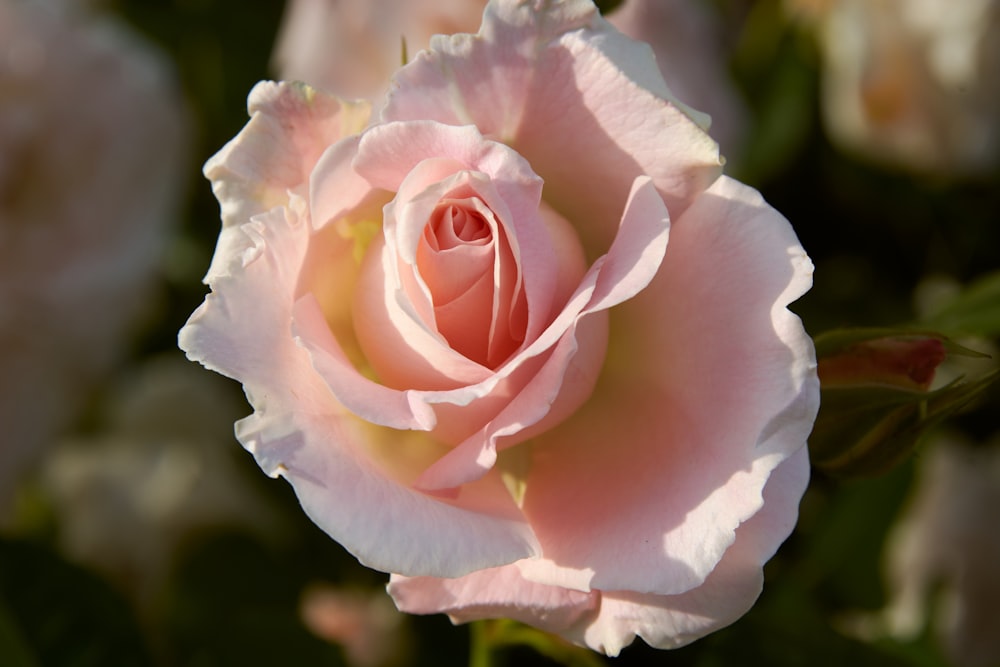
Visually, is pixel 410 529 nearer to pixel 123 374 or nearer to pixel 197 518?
pixel 197 518

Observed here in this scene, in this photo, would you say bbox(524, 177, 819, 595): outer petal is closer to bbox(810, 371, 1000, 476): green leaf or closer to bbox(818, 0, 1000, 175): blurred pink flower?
bbox(810, 371, 1000, 476): green leaf

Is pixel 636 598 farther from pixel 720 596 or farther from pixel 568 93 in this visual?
pixel 568 93

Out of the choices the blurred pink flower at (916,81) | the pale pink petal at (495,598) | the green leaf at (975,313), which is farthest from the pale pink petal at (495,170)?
the blurred pink flower at (916,81)

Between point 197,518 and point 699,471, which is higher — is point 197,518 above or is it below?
below

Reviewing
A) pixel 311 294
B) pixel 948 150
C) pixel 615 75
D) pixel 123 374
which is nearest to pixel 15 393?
pixel 123 374

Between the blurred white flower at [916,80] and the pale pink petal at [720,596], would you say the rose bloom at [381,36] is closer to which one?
the blurred white flower at [916,80]

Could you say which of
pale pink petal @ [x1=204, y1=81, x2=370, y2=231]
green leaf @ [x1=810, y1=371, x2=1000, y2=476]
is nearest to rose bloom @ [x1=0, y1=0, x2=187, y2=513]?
pale pink petal @ [x1=204, y1=81, x2=370, y2=231]

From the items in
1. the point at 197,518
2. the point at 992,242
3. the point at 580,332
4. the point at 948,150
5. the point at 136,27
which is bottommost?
the point at 197,518
